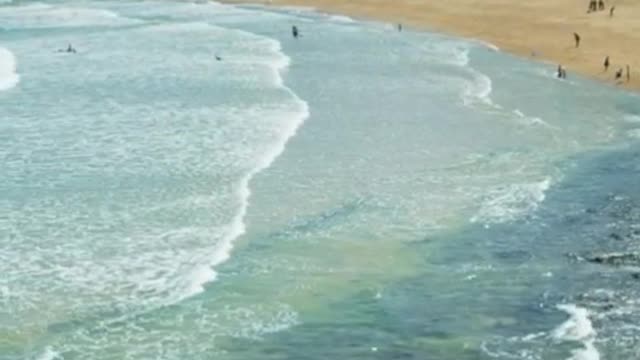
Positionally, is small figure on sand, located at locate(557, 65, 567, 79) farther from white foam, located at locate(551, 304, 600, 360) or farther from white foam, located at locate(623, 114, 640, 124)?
white foam, located at locate(551, 304, 600, 360)

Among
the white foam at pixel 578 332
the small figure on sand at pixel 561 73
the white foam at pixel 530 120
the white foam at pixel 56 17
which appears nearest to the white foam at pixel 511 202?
the white foam at pixel 578 332

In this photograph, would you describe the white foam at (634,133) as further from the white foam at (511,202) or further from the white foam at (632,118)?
the white foam at (511,202)

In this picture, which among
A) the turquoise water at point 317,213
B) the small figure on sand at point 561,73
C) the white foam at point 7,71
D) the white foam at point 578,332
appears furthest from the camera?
the white foam at point 7,71

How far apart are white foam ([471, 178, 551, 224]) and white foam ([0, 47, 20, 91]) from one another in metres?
23.5

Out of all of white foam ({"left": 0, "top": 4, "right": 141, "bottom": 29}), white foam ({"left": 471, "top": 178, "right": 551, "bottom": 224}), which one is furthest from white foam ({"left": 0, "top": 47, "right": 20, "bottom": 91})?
white foam ({"left": 471, "top": 178, "right": 551, "bottom": 224})

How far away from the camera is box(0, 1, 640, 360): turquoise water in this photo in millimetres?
19469

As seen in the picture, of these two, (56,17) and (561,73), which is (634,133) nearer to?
(561,73)

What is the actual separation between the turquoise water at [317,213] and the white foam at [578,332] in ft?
0.15

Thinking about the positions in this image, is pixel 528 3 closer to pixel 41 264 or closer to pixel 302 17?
pixel 302 17

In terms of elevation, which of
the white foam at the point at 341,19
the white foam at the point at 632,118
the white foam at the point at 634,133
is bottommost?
the white foam at the point at 341,19

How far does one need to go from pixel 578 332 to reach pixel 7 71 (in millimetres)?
37505

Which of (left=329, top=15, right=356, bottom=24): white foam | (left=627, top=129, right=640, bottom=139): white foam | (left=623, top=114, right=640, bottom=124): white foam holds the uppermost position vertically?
(left=627, top=129, right=640, bottom=139): white foam

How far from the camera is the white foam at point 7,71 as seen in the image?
47.2m

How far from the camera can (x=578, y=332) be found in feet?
62.3
